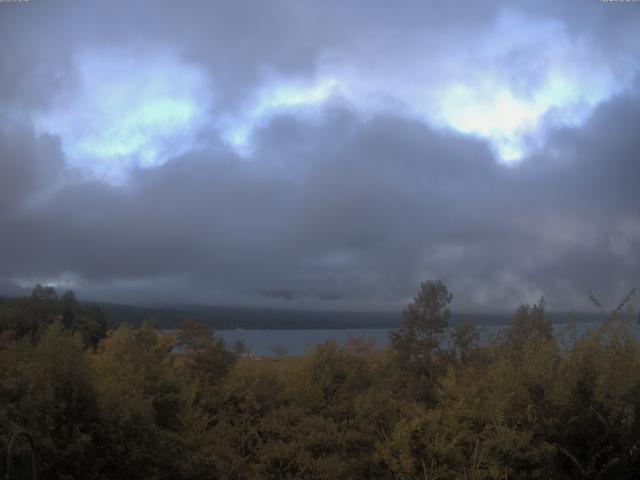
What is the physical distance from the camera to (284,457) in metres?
9.67

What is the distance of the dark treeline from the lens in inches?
297

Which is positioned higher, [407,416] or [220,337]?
[220,337]

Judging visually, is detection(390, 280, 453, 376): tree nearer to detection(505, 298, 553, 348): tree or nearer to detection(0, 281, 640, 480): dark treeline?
detection(505, 298, 553, 348): tree

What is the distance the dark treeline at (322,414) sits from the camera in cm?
753

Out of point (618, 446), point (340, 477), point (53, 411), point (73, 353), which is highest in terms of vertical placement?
point (73, 353)

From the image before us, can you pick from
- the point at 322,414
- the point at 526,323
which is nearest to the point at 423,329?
the point at 526,323

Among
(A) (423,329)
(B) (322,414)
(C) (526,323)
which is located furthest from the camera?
(A) (423,329)

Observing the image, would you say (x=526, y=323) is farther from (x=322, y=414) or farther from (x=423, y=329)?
(x=322, y=414)

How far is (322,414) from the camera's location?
1049cm

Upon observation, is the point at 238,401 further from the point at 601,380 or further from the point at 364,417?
the point at 601,380

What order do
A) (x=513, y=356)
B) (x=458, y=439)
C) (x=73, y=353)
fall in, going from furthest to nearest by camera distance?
(x=513, y=356)
(x=458, y=439)
(x=73, y=353)

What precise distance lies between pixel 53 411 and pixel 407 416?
4804 millimetres

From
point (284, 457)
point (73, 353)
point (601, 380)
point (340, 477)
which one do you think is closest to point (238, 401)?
point (284, 457)

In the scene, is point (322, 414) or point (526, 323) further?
point (526, 323)
